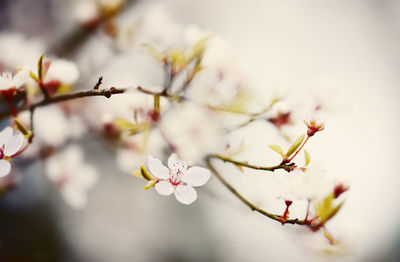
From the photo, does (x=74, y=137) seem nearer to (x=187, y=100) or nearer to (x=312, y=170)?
Answer: (x=187, y=100)

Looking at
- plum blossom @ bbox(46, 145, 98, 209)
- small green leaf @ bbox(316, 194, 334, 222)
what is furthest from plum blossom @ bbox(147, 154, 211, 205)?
plum blossom @ bbox(46, 145, 98, 209)

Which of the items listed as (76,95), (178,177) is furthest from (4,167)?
(178,177)

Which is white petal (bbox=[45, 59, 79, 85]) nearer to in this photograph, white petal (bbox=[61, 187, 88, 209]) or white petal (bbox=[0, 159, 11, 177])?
white petal (bbox=[0, 159, 11, 177])

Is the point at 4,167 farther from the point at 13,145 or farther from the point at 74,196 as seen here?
the point at 74,196

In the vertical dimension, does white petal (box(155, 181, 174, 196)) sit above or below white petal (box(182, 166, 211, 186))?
below

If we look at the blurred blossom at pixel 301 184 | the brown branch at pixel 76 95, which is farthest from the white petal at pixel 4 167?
the blurred blossom at pixel 301 184

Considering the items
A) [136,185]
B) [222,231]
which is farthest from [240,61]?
[222,231]
